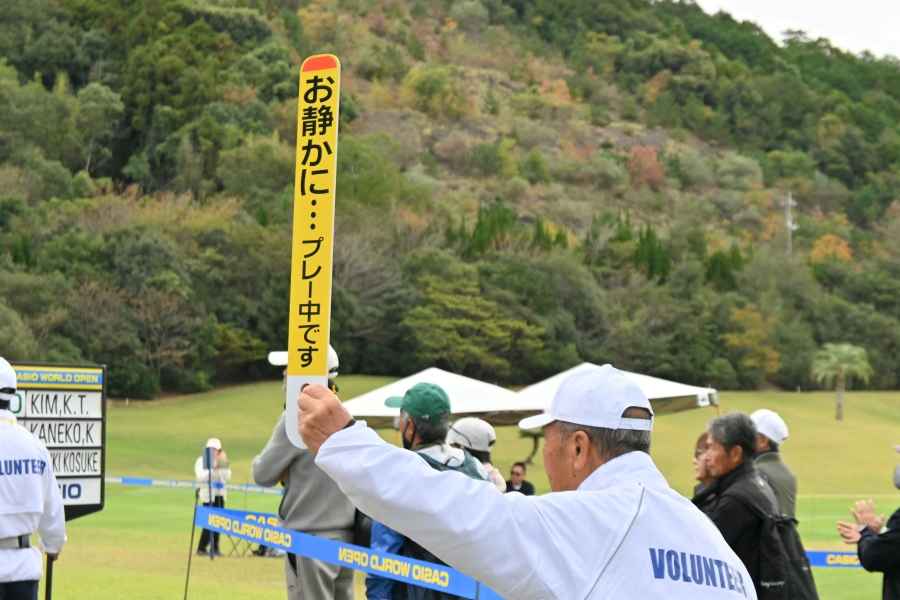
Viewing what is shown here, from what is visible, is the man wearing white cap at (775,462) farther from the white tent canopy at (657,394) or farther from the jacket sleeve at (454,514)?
the white tent canopy at (657,394)

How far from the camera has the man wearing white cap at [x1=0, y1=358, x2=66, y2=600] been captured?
4.88 meters

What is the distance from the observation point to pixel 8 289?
47.8m

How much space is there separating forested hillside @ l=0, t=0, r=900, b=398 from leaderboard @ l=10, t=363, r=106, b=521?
119 feet

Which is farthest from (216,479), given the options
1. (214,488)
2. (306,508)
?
(306,508)

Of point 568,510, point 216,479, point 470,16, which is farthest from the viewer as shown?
point 470,16

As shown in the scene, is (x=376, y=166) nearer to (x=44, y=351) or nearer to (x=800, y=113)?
(x=44, y=351)

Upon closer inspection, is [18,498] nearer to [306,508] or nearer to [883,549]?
[306,508]

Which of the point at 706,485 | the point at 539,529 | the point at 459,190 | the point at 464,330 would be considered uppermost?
the point at 459,190

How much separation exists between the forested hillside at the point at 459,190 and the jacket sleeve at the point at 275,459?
3960cm

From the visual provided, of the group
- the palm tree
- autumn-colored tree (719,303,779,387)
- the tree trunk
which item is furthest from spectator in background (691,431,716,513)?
autumn-colored tree (719,303,779,387)

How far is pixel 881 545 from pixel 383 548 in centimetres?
234

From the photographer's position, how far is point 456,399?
717 inches

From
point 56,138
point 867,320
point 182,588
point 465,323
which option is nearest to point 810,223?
point 867,320

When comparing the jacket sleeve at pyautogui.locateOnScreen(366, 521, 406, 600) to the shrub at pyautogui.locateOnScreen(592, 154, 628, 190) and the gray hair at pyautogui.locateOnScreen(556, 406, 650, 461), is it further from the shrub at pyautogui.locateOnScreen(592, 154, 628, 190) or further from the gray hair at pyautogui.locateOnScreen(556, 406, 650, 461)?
the shrub at pyautogui.locateOnScreen(592, 154, 628, 190)
